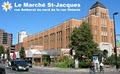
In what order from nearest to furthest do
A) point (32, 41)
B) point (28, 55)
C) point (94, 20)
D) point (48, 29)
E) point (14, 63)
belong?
point (14, 63) → point (28, 55) → point (94, 20) → point (48, 29) → point (32, 41)

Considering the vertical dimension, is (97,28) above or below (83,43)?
above

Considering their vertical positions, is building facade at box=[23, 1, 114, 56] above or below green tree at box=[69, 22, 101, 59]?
above

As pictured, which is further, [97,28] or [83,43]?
[97,28]

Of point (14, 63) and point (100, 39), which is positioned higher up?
point (100, 39)

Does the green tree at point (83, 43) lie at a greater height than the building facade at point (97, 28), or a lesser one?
lesser

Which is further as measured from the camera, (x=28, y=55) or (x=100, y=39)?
(x=100, y=39)

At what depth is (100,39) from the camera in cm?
8381

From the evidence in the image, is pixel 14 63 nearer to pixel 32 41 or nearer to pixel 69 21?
pixel 69 21

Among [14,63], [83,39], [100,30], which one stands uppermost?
[100,30]

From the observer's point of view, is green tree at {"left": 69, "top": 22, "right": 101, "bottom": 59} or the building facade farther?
the building facade

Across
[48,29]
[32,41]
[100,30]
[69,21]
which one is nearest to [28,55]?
[69,21]

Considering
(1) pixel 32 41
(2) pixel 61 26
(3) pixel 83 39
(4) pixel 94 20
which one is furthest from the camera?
(1) pixel 32 41

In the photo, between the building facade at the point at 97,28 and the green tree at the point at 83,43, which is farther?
the building facade at the point at 97,28

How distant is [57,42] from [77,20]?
16273 millimetres
